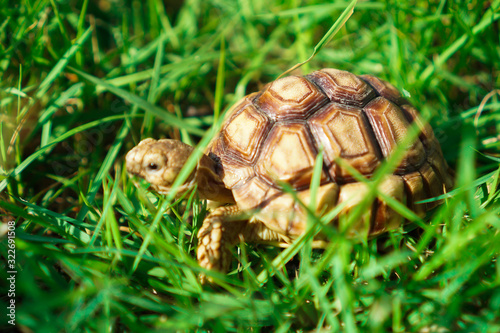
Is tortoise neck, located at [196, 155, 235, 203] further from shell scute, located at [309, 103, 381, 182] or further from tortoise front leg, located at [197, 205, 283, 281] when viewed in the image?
shell scute, located at [309, 103, 381, 182]

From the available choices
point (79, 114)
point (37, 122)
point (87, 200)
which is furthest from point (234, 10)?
point (87, 200)

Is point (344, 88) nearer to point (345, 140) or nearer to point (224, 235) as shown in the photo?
point (345, 140)

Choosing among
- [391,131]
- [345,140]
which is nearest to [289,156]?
[345,140]

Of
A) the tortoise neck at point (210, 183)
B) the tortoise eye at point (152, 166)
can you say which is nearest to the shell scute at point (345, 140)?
the tortoise neck at point (210, 183)

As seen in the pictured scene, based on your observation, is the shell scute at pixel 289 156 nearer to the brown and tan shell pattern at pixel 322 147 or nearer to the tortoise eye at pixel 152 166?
the brown and tan shell pattern at pixel 322 147

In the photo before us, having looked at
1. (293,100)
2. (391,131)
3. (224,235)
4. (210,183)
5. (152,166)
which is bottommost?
(224,235)

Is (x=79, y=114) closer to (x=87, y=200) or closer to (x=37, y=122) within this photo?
(x=37, y=122)

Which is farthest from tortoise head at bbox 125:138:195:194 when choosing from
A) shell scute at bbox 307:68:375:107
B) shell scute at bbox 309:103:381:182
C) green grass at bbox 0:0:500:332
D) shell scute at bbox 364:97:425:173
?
shell scute at bbox 364:97:425:173
